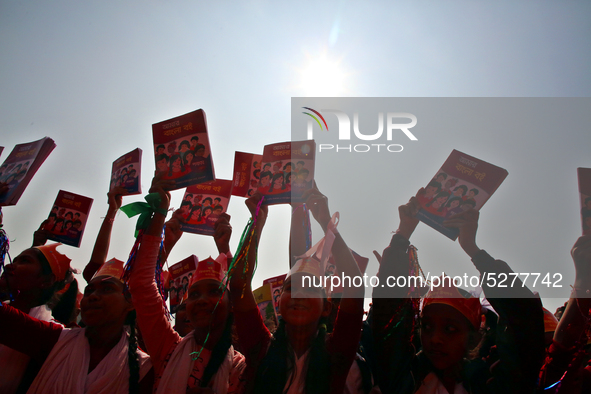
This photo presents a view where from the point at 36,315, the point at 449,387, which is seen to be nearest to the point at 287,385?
the point at 449,387

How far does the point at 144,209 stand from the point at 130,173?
4.45 ft

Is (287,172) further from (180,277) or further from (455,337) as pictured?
(180,277)

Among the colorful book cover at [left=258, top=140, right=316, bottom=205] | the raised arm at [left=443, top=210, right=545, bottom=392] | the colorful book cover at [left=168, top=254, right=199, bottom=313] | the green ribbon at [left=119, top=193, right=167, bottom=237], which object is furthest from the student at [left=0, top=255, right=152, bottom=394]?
the raised arm at [left=443, top=210, right=545, bottom=392]

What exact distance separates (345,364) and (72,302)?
3341 mm

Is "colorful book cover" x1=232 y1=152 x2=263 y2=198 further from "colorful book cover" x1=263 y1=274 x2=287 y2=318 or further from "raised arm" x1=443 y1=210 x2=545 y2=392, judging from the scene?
"raised arm" x1=443 y1=210 x2=545 y2=392

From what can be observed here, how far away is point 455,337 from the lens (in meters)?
2.56

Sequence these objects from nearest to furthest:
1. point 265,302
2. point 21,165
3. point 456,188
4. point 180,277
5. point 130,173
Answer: point 456,188 < point 130,173 < point 21,165 < point 180,277 < point 265,302

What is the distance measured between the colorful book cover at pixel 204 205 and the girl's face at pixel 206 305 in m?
1.48

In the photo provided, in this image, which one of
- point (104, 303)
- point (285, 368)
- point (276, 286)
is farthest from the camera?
point (276, 286)

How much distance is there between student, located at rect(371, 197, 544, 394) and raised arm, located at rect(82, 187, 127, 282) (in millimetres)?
3041

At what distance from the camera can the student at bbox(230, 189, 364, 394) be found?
2.39 metres

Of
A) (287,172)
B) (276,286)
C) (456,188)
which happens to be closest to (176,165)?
(287,172)

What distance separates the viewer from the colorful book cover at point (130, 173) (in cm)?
405

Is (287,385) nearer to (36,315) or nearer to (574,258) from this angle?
(574,258)
